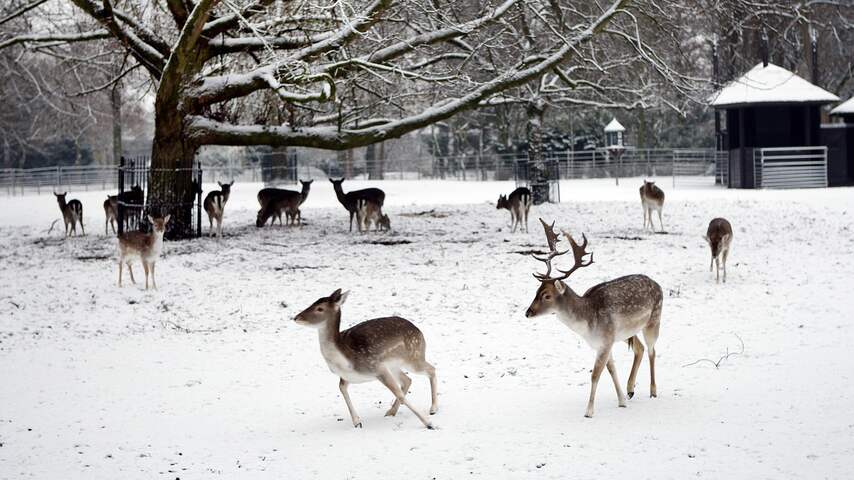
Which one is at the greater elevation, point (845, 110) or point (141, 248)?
point (845, 110)

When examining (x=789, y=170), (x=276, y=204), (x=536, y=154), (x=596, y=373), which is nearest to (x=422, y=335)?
(x=596, y=373)

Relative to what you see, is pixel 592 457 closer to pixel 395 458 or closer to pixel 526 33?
pixel 395 458

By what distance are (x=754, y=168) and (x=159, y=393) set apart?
96.5ft

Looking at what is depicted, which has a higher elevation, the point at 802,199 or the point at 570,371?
the point at 802,199

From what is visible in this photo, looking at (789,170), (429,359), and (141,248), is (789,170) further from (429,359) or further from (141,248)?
(429,359)

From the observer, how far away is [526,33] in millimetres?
24469

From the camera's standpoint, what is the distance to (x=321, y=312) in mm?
7078

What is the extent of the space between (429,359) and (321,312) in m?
2.79

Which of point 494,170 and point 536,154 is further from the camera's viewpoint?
point 494,170

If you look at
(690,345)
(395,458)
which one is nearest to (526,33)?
(690,345)

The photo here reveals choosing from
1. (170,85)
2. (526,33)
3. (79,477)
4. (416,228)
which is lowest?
(79,477)

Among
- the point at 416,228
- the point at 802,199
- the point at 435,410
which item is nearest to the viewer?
the point at 435,410

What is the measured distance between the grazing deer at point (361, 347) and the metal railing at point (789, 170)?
29.1 metres

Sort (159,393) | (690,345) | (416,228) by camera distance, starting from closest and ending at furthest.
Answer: (159,393)
(690,345)
(416,228)
